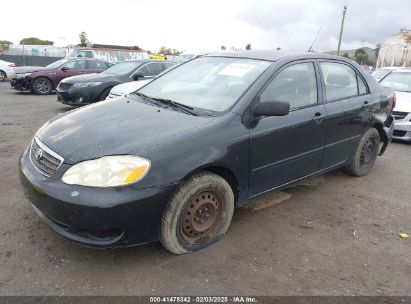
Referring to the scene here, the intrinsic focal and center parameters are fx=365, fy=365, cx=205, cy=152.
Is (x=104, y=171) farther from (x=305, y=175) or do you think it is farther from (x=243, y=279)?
(x=305, y=175)

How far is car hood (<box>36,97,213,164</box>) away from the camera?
2.68 metres

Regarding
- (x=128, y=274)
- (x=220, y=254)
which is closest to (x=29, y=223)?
(x=128, y=274)

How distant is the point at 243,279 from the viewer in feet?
8.87

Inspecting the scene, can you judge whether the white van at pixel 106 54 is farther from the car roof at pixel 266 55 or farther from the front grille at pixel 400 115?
the car roof at pixel 266 55

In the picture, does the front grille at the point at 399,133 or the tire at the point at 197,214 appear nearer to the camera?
the tire at the point at 197,214

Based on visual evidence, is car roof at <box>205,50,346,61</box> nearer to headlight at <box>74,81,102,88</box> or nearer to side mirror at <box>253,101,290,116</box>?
side mirror at <box>253,101,290,116</box>

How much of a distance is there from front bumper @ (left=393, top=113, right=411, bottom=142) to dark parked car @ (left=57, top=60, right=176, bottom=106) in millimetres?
5760

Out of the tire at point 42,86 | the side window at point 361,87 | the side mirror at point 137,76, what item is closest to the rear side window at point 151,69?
the side mirror at point 137,76

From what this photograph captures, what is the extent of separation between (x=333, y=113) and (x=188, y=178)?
82.0 inches

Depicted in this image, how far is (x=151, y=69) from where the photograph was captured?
32.2 feet

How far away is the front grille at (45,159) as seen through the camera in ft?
8.91

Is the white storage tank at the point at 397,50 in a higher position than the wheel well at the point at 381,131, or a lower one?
higher

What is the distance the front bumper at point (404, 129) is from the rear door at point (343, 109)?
2.91 metres

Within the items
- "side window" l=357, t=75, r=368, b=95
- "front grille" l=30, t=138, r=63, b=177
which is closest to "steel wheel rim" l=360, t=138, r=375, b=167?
"side window" l=357, t=75, r=368, b=95
